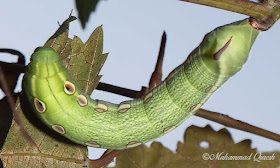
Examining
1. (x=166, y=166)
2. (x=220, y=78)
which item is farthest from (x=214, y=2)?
(x=166, y=166)

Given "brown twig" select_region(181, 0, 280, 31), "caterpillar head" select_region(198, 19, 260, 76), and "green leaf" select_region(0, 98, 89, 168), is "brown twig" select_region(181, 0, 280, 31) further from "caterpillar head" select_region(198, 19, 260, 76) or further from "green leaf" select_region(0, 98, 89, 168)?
"green leaf" select_region(0, 98, 89, 168)

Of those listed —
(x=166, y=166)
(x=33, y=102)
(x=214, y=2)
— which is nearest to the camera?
(x=214, y=2)

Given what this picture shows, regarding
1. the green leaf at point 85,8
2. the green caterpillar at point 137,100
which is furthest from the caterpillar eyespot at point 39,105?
the green leaf at point 85,8

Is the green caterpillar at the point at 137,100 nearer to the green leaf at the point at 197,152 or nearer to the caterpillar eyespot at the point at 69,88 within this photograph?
the caterpillar eyespot at the point at 69,88

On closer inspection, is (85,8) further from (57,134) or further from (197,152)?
(197,152)

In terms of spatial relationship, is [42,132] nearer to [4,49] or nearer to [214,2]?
[4,49]

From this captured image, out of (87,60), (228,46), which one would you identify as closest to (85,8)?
(87,60)
